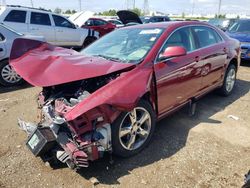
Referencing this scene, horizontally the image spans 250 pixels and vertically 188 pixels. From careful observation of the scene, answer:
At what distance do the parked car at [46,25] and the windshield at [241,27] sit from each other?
6.02m

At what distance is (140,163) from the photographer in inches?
137

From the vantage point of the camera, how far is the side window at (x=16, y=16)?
9345 mm

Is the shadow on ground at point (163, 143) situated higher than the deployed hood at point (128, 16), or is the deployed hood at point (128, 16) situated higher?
the deployed hood at point (128, 16)

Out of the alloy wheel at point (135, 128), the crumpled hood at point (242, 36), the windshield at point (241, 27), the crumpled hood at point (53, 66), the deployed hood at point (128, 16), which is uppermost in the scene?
the deployed hood at point (128, 16)

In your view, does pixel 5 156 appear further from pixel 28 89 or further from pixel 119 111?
pixel 28 89

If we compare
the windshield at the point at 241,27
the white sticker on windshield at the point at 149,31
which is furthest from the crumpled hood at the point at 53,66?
the windshield at the point at 241,27

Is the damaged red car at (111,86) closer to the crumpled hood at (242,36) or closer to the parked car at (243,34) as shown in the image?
the parked car at (243,34)

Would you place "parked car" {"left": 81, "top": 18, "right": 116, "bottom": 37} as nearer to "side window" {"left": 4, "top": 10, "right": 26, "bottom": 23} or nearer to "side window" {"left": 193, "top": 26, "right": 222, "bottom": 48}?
"side window" {"left": 4, "top": 10, "right": 26, "bottom": 23}

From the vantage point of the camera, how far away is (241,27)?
10.7 m

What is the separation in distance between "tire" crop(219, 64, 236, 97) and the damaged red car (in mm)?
1148

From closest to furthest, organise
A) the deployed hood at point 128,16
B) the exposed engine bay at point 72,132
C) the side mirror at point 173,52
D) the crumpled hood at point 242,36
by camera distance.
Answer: the exposed engine bay at point 72,132, the side mirror at point 173,52, the deployed hood at point 128,16, the crumpled hood at point 242,36

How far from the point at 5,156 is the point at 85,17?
5354 millimetres

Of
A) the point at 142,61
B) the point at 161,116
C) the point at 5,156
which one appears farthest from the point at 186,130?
the point at 5,156

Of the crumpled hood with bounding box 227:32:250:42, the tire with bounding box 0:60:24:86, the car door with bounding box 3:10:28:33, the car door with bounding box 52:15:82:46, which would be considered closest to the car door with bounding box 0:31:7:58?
the tire with bounding box 0:60:24:86
